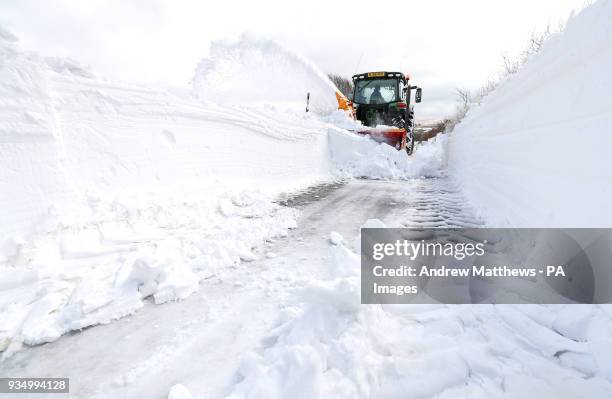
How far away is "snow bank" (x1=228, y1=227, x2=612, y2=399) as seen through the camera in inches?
50.1

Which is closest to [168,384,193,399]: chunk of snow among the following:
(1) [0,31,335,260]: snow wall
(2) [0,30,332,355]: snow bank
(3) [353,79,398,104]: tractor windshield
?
(2) [0,30,332,355]: snow bank

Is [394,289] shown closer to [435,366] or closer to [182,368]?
[435,366]

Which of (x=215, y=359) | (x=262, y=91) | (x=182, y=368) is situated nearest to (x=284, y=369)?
(x=215, y=359)

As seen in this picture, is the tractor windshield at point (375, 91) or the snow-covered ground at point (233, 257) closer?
the snow-covered ground at point (233, 257)

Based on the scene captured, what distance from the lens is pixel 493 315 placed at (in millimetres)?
1774

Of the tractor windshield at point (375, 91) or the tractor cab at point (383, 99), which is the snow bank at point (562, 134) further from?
the tractor windshield at point (375, 91)

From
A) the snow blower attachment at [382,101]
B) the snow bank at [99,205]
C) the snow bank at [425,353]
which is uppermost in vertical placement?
the snow blower attachment at [382,101]

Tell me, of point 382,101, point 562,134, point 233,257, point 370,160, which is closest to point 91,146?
point 233,257

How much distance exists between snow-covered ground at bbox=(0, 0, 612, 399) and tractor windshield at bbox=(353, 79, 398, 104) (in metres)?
6.85

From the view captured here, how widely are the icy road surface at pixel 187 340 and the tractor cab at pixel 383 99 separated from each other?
30.2 feet

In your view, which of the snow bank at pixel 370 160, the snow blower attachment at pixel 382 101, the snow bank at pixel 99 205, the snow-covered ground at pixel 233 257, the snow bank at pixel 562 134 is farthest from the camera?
the snow blower attachment at pixel 382 101

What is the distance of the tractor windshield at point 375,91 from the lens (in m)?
11.1

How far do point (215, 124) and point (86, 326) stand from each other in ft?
12.1

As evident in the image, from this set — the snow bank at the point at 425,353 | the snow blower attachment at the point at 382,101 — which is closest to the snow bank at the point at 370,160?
the snow blower attachment at the point at 382,101
